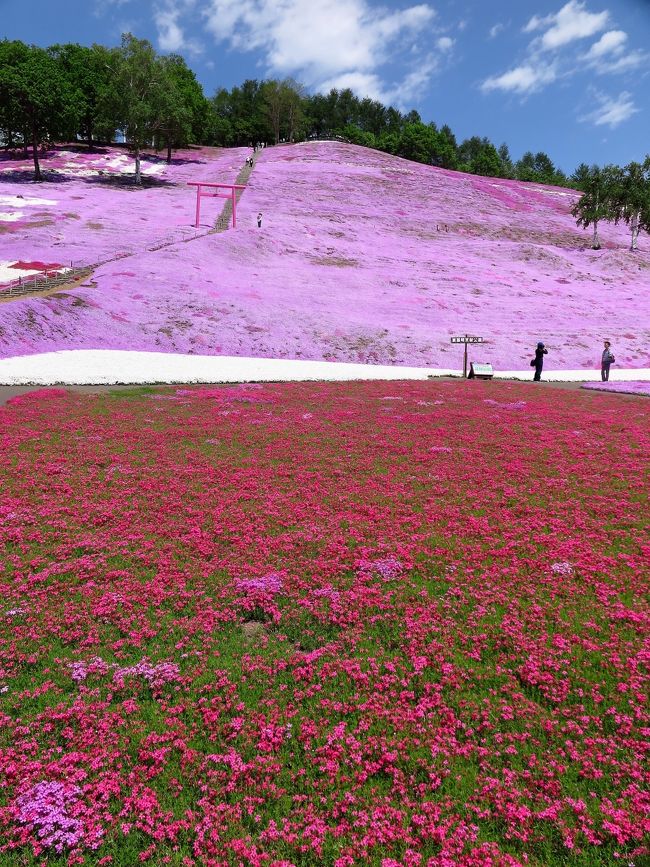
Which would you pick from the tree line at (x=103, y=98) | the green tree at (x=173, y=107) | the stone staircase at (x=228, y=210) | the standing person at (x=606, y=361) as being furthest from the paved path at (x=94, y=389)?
the green tree at (x=173, y=107)

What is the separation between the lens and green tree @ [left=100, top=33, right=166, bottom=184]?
72438 millimetres

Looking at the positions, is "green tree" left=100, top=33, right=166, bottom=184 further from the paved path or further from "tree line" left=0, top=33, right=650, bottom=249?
the paved path

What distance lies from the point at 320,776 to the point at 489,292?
2188 inches

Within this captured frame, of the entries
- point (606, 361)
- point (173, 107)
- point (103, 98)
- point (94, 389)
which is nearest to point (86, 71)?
point (103, 98)

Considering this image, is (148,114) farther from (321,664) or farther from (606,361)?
(321,664)

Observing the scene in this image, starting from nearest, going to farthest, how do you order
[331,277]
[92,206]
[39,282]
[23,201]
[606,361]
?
[606,361], [39,282], [331,277], [23,201], [92,206]

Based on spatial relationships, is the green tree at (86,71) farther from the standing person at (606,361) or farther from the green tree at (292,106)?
the standing person at (606,361)

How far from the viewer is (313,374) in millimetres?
31703

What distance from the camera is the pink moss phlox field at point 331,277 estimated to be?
37.5 meters

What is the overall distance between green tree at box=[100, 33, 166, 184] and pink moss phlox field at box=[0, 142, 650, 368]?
8838 mm

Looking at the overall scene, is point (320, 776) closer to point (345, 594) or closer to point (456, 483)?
point (345, 594)

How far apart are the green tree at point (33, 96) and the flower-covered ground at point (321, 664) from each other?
76.4 metres

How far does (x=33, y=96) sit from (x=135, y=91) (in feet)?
45.9

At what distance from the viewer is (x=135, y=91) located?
72.9 meters
